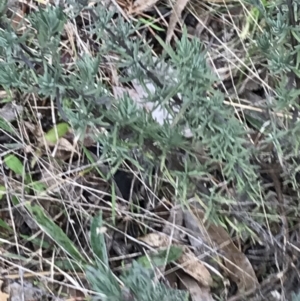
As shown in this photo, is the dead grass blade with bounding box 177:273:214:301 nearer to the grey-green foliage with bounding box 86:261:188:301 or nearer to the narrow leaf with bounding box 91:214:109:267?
the narrow leaf with bounding box 91:214:109:267

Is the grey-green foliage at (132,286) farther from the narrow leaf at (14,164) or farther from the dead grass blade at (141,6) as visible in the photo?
the dead grass blade at (141,6)

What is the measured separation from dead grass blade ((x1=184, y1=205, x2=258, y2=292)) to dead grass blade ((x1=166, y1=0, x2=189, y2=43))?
0.44 metres

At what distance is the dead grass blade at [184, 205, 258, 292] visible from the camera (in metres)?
1.24

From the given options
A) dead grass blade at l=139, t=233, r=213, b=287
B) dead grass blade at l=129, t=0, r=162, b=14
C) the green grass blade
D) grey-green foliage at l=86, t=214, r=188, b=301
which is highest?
dead grass blade at l=129, t=0, r=162, b=14

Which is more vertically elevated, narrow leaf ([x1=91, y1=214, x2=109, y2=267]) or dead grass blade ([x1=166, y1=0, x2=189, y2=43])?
dead grass blade ([x1=166, y1=0, x2=189, y2=43])

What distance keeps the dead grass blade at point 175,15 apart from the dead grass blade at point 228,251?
44 cm

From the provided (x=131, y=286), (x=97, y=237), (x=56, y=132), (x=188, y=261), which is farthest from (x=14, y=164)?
(x=131, y=286)

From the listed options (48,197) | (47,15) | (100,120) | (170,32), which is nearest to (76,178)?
(48,197)

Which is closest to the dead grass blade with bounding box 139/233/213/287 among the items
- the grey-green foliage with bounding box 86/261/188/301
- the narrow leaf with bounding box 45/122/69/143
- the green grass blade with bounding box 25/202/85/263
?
the green grass blade with bounding box 25/202/85/263

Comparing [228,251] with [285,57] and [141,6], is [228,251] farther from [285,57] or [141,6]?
[141,6]

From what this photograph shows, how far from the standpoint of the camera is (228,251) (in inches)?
49.8

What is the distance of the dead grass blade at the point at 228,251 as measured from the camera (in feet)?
4.07

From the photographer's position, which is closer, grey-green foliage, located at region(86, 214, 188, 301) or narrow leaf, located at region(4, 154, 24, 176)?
grey-green foliage, located at region(86, 214, 188, 301)

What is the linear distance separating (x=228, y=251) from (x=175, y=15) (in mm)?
586
